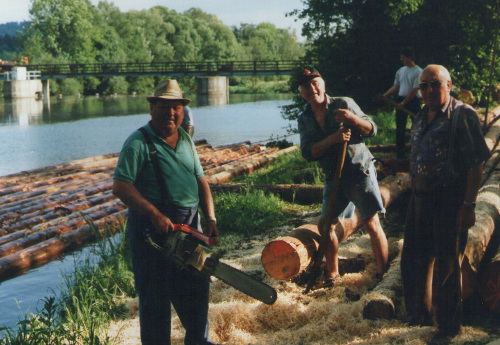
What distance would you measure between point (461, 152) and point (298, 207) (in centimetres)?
502

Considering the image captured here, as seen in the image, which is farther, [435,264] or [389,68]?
[389,68]

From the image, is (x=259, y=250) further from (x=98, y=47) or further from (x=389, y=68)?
(x=98, y=47)

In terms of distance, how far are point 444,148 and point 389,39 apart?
16942 millimetres

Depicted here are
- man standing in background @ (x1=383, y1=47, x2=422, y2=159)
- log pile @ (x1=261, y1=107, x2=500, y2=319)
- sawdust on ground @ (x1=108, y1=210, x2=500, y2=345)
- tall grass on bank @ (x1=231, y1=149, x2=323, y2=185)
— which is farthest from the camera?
tall grass on bank @ (x1=231, y1=149, x2=323, y2=185)

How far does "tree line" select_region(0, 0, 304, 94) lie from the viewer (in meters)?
74.8

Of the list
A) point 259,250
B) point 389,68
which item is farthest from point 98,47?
point 259,250

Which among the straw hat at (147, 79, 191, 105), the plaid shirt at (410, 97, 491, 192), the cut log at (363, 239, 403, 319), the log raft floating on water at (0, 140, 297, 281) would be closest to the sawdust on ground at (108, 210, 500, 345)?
the cut log at (363, 239, 403, 319)

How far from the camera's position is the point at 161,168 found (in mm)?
3852

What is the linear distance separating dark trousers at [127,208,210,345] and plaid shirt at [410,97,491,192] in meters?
1.64

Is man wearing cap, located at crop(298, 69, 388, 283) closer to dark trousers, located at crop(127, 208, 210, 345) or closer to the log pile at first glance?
the log pile

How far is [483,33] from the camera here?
772 inches

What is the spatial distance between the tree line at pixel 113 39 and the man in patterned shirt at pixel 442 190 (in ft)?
228

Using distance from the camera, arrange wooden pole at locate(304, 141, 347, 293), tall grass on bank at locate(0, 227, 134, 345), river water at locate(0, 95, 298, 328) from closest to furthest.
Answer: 1. tall grass on bank at locate(0, 227, 134, 345)
2. wooden pole at locate(304, 141, 347, 293)
3. river water at locate(0, 95, 298, 328)

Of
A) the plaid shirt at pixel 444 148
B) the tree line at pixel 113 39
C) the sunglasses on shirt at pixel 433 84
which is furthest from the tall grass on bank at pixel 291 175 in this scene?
the tree line at pixel 113 39
